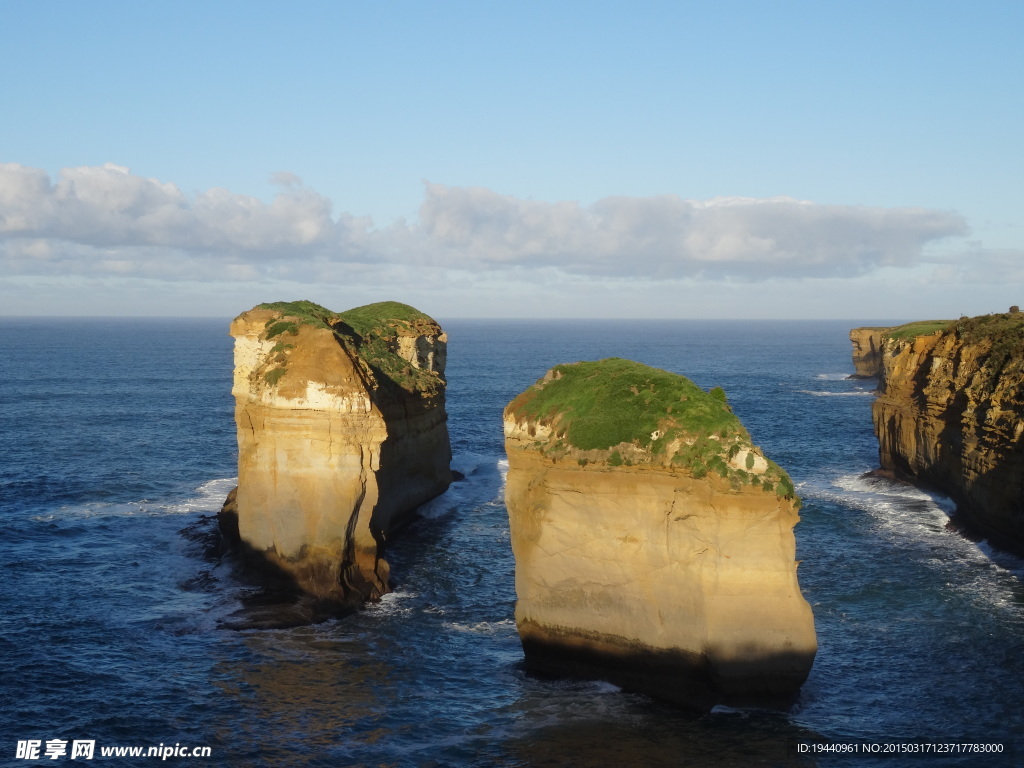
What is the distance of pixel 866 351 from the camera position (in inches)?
4675

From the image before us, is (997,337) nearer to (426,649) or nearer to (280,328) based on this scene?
(426,649)

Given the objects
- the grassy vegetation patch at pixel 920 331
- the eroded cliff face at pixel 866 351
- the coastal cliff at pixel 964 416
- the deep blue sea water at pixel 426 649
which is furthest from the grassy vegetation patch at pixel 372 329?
the eroded cliff face at pixel 866 351

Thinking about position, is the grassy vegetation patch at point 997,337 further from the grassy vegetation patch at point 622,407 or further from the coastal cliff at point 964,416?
the grassy vegetation patch at point 622,407

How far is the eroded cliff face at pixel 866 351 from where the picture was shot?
11612 centimetres

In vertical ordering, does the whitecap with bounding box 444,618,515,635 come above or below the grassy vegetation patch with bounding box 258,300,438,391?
below

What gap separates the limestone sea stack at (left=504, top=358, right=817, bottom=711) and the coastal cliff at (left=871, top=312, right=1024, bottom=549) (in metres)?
16.5

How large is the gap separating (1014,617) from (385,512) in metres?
25.4

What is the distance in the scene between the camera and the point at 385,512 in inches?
1671

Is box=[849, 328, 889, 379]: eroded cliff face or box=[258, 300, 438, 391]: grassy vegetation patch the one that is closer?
box=[258, 300, 438, 391]: grassy vegetation patch

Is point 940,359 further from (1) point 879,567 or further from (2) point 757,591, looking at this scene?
(2) point 757,591

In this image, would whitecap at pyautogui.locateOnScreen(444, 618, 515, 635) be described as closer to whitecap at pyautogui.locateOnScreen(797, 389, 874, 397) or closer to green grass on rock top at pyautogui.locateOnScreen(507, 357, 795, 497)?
green grass on rock top at pyautogui.locateOnScreen(507, 357, 795, 497)

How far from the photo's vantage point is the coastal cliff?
37.0 metres

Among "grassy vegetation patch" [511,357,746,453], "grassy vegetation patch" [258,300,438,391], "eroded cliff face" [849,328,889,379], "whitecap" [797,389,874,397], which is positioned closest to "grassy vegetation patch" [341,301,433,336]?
"grassy vegetation patch" [258,300,438,391]

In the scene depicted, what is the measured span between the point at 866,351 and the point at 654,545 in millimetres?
102308
